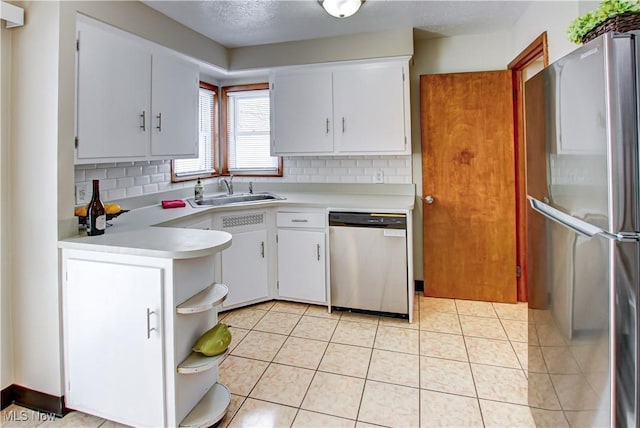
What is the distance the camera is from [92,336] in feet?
5.86

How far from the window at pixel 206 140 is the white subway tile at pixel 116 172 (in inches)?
29.9

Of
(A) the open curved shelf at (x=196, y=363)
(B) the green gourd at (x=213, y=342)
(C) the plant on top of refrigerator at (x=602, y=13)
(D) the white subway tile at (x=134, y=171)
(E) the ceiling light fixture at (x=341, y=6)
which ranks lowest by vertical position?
(A) the open curved shelf at (x=196, y=363)

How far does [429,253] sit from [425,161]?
2.89ft

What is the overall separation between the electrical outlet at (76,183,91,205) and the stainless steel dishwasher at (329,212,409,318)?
69.9 inches

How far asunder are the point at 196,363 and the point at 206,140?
109 inches

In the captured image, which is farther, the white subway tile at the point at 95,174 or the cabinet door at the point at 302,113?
the cabinet door at the point at 302,113

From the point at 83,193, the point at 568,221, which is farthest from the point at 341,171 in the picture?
the point at 568,221

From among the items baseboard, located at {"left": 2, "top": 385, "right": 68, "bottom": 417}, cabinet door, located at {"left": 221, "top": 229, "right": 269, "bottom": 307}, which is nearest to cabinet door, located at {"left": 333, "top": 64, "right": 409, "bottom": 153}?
cabinet door, located at {"left": 221, "top": 229, "right": 269, "bottom": 307}

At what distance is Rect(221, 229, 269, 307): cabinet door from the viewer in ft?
10.0

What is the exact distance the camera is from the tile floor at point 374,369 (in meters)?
1.85

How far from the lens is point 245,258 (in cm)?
314

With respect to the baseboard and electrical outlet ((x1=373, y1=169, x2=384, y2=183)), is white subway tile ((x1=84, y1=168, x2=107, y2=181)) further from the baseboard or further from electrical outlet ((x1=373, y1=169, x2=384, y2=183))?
electrical outlet ((x1=373, y1=169, x2=384, y2=183))

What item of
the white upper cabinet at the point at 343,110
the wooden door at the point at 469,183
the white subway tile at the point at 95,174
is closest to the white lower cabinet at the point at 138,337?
the white subway tile at the point at 95,174

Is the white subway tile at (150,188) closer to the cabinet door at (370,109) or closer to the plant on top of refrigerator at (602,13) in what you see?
the cabinet door at (370,109)
